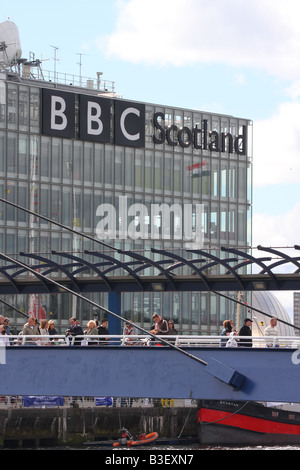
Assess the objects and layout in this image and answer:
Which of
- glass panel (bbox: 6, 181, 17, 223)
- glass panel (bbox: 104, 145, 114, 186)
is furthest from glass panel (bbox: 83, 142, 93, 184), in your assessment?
glass panel (bbox: 6, 181, 17, 223)

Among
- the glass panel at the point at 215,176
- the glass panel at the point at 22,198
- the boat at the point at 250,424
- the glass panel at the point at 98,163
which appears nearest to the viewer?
the boat at the point at 250,424

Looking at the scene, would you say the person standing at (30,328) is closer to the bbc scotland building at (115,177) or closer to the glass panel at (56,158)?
the bbc scotland building at (115,177)

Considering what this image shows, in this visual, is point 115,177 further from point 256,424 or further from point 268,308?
point 256,424

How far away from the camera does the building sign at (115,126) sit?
289ft

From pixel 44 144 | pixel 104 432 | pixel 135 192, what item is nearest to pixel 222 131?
pixel 135 192

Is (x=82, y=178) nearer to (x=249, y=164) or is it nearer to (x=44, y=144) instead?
(x=44, y=144)

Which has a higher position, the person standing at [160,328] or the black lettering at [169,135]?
the black lettering at [169,135]

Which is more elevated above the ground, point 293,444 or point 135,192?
point 135,192

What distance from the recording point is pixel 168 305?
94.0m

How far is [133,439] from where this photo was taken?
164 ft

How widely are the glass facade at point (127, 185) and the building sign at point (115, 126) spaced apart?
18 cm

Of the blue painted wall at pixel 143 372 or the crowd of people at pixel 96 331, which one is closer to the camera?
the blue painted wall at pixel 143 372

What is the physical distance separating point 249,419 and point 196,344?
60.7 ft

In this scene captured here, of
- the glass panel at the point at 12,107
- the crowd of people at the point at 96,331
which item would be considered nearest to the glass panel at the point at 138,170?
the glass panel at the point at 12,107
